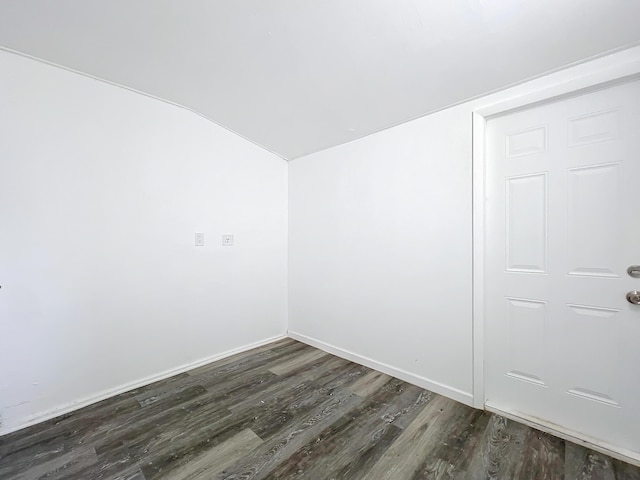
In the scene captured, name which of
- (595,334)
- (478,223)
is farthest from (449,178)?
(595,334)

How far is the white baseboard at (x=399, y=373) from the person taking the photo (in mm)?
2004

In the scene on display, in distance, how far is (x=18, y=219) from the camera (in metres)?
1.79

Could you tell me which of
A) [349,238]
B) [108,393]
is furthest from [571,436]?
[108,393]

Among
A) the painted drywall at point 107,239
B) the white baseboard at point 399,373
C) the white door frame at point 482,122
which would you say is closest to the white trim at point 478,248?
the white door frame at point 482,122

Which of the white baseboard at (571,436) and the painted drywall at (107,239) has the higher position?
the painted drywall at (107,239)

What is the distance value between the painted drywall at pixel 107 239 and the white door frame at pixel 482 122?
225cm

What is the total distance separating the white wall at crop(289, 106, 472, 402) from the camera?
2.03m

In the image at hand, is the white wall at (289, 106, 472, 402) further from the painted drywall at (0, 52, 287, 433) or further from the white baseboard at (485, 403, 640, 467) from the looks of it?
the painted drywall at (0, 52, 287, 433)

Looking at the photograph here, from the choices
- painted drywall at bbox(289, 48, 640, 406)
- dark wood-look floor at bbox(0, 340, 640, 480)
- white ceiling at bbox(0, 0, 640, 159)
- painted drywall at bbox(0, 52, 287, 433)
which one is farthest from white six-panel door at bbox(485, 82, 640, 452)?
painted drywall at bbox(0, 52, 287, 433)

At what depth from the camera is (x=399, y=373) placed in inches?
92.6

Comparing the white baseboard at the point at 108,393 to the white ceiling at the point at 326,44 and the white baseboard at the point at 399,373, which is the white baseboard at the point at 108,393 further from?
the white ceiling at the point at 326,44

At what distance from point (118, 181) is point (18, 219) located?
2.11 ft

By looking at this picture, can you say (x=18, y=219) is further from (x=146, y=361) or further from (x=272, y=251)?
(x=272, y=251)

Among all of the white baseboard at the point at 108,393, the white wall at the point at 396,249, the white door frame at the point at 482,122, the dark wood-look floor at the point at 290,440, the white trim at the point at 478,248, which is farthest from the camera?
the white wall at the point at 396,249
